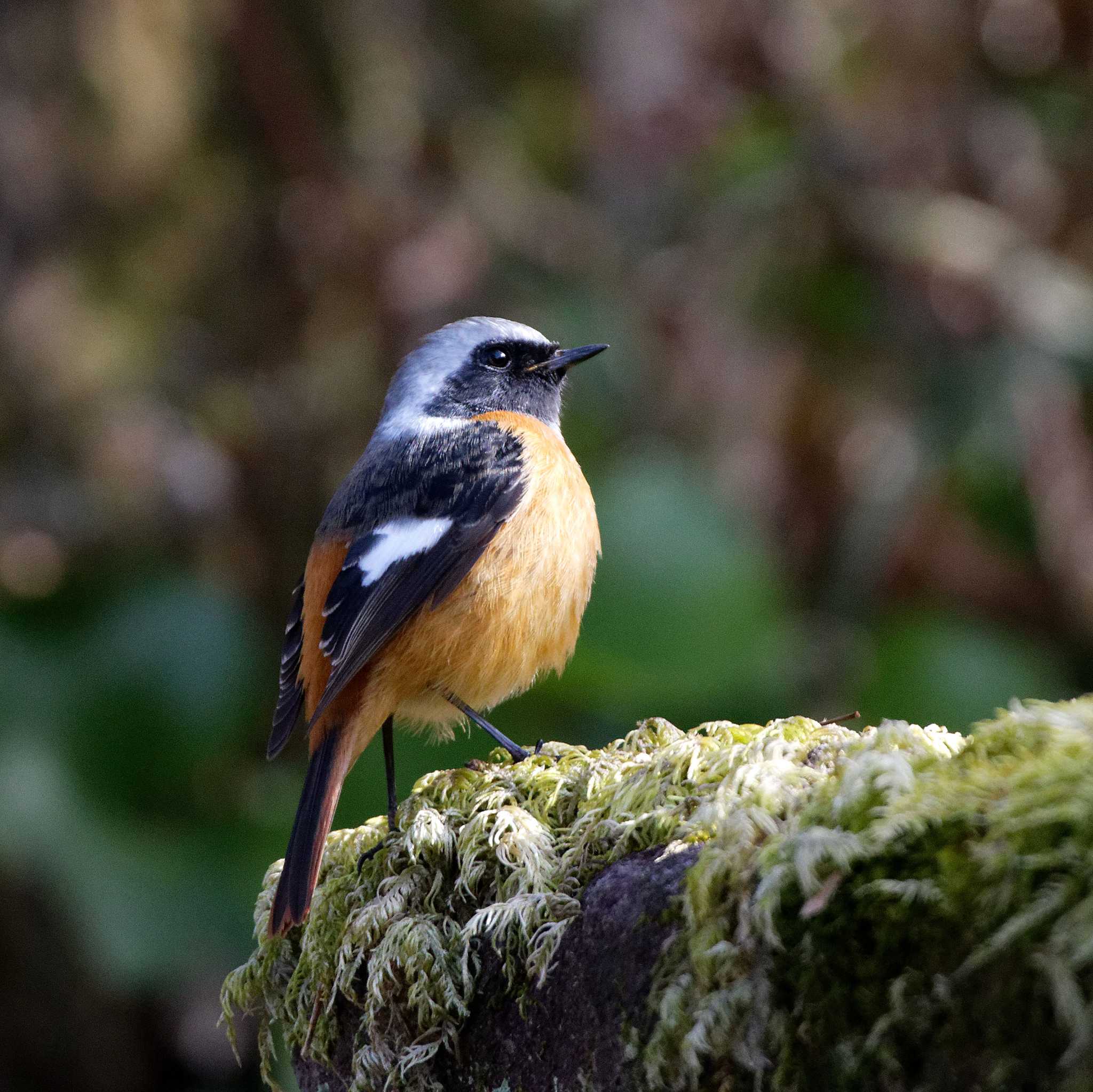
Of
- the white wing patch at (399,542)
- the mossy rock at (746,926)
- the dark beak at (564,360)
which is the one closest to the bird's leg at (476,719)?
the white wing patch at (399,542)

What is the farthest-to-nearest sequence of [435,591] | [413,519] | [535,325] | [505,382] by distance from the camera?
[535,325]
[505,382]
[413,519]
[435,591]

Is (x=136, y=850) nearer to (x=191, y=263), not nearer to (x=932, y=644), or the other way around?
(x=932, y=644)

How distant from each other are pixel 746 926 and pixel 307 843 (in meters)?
1.33

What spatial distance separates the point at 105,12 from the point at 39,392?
7.65 feet

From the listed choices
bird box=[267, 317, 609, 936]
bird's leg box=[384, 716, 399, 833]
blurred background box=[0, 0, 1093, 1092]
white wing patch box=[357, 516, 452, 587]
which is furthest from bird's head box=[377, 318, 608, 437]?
blurred background box=[0, 0, 1093, 1092]

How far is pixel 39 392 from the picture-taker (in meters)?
7.97

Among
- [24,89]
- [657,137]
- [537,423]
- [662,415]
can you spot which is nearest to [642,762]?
[537,423]

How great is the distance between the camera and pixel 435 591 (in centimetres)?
337

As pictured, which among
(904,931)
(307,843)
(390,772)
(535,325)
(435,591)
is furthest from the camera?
(535,325)

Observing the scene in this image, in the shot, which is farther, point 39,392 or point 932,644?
point 39,392

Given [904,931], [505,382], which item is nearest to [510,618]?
[505,382]

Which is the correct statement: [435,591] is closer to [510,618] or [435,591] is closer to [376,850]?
[510,618]

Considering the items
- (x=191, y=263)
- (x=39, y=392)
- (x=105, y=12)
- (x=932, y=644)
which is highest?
(x=105, y=12)

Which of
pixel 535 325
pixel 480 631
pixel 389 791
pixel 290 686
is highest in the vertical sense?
pixel 535 325
